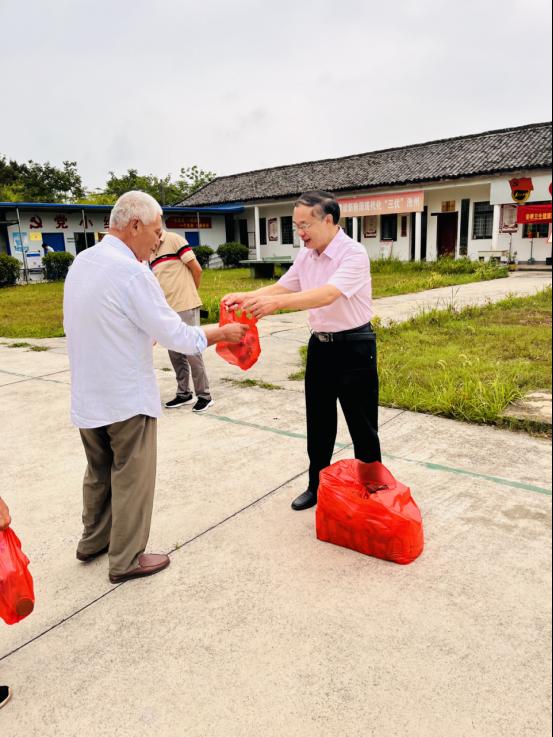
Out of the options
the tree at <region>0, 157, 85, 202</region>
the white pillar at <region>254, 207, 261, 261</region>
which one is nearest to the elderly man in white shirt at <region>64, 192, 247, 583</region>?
the white pillar at <region>254, 207, 261, 261</region>

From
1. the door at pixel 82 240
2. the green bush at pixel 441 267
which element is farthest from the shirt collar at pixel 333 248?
the door at pixel 82 240

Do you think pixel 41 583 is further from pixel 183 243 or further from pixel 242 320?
pixel 183 243

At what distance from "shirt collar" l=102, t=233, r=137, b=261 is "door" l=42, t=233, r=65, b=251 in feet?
75.1

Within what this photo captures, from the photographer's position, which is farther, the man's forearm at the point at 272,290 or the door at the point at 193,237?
the door at the point at 193,237

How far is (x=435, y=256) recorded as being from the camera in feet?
73.4

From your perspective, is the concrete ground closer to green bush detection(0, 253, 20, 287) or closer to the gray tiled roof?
the gray tiled roof

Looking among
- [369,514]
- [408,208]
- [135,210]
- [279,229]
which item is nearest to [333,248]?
[135,210]

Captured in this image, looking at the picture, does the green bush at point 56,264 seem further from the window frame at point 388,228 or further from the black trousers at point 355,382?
the black trousers at point 355,382

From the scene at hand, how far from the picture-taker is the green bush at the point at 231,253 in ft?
85.5

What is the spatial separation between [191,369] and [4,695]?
317cm

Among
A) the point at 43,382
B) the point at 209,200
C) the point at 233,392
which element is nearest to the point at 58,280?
the point at 209,200

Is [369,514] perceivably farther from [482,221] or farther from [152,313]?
[482,221]

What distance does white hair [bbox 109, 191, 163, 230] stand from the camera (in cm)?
232

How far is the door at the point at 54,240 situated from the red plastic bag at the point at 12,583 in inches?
924
